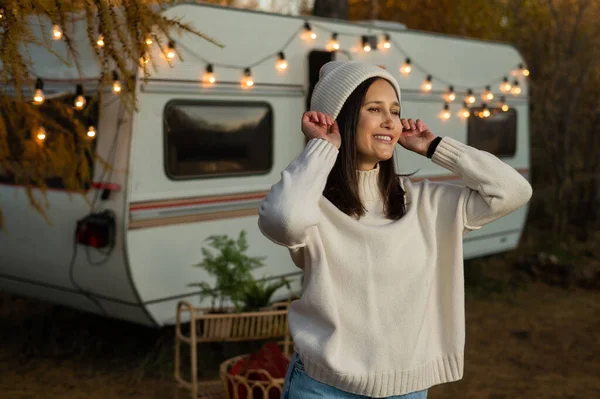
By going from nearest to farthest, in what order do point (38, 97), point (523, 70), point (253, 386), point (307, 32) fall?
point (253, 386) < point (38, 97) < point (307, 32) < point (523, 70)

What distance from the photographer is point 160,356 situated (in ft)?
19.5

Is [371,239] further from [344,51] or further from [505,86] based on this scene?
[505,86]

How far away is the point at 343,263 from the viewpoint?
2.24 m

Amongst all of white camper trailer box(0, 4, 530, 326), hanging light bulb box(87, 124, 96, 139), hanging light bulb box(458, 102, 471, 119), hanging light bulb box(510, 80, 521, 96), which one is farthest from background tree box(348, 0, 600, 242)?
hanging light bulb box(87, 124, 96, 139)

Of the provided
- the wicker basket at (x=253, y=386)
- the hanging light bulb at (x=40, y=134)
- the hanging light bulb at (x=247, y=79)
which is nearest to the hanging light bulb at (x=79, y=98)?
the hanging light bulb at (x=40, y=134)

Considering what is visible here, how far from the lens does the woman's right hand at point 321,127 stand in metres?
2.36

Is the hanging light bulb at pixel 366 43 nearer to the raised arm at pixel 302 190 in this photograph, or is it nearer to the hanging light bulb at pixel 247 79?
the hanging light bulb at pixel 247 79

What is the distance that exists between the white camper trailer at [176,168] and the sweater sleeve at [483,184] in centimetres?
317

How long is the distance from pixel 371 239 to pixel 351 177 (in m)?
0.23

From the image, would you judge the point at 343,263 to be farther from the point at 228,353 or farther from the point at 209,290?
the point at 228,353

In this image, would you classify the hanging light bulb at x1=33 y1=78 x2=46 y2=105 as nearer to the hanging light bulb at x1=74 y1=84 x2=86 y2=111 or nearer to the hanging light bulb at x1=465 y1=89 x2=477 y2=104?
the hanging light bulb at x1=74 y1=84 x2=86 y2=111

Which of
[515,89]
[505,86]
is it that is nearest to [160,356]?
[505,86]

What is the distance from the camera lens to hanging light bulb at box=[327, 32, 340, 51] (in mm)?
6668

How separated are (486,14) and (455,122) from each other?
18.7 feet
